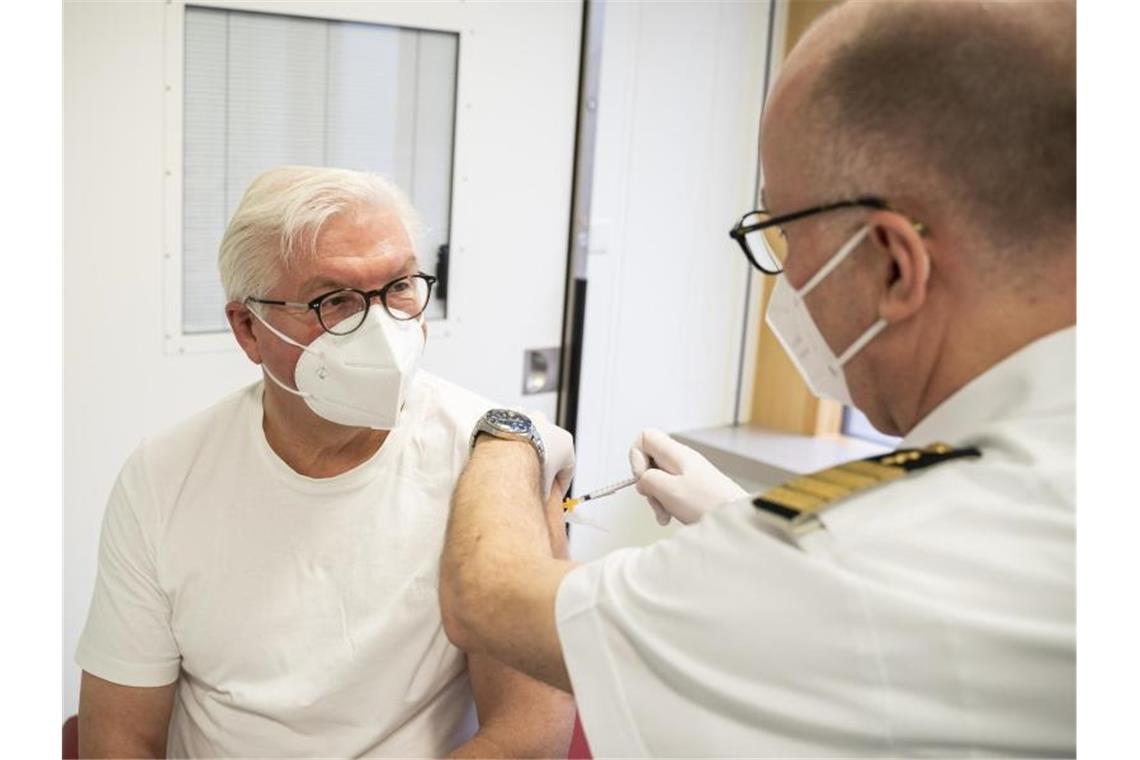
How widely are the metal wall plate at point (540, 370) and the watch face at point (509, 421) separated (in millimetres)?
1159

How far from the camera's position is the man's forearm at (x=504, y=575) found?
1029 mm

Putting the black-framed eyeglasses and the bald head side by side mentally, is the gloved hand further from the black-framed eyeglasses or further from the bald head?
the bald head

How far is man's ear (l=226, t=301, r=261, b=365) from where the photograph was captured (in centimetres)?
162

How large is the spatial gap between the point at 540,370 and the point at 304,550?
3.97 ft

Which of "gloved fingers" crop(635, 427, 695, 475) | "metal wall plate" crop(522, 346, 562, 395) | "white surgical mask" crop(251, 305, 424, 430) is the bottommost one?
"metal wall plate" crop(522, 346, 562, 395)

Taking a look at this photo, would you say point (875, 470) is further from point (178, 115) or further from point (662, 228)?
point (662, 228)

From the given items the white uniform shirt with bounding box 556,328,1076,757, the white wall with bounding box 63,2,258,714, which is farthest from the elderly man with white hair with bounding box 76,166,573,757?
the white uniform shirt with bounding box 556,328,1076,757

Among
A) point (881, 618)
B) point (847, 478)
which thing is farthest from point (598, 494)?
point (881, 618)

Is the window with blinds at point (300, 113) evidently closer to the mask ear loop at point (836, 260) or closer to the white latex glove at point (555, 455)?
the white latex glove at point (555, 455)

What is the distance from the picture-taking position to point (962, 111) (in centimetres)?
93

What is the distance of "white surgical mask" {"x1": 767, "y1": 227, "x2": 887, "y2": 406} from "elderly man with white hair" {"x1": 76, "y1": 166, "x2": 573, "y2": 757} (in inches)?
22.7

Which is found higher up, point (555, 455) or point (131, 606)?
point (555, 455)

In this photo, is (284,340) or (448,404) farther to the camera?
(448,404)

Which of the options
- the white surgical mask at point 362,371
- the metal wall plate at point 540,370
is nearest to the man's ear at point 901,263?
the white surgical mask at point 362,371
